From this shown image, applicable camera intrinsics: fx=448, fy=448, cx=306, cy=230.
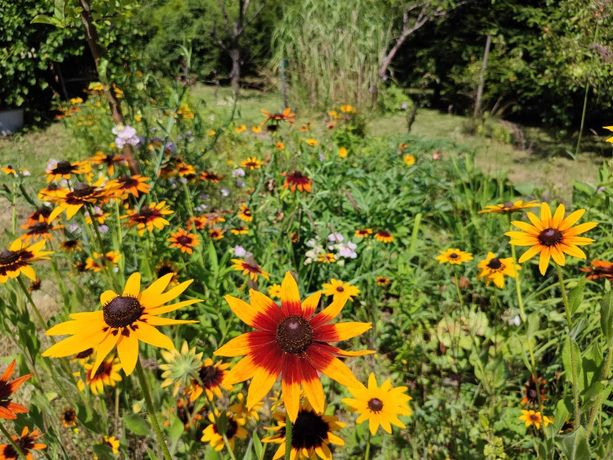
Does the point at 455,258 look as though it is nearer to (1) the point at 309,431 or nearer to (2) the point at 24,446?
(1) the point at 309,431

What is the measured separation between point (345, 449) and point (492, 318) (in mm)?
1075

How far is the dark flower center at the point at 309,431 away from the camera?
91 cm

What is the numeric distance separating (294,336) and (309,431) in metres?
0.36

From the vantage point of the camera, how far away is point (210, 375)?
1313mm

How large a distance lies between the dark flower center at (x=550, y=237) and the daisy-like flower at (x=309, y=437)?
64 centimetres

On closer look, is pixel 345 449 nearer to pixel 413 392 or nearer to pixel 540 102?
pixel 413 392

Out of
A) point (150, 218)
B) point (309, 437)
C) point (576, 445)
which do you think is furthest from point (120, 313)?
point (150, 218)

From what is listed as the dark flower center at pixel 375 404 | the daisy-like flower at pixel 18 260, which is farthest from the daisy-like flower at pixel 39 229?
the dark flower center at pixel 375 404

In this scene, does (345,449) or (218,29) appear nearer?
(345,449)

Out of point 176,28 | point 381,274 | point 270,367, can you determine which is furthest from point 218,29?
point 270,367

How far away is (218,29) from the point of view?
9.81m

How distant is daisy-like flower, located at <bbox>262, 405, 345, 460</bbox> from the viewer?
89 cm

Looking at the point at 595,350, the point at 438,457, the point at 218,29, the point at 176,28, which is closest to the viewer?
the point at 595,350

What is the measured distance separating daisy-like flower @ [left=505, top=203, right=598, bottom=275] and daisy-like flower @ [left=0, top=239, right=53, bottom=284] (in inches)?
48.0
